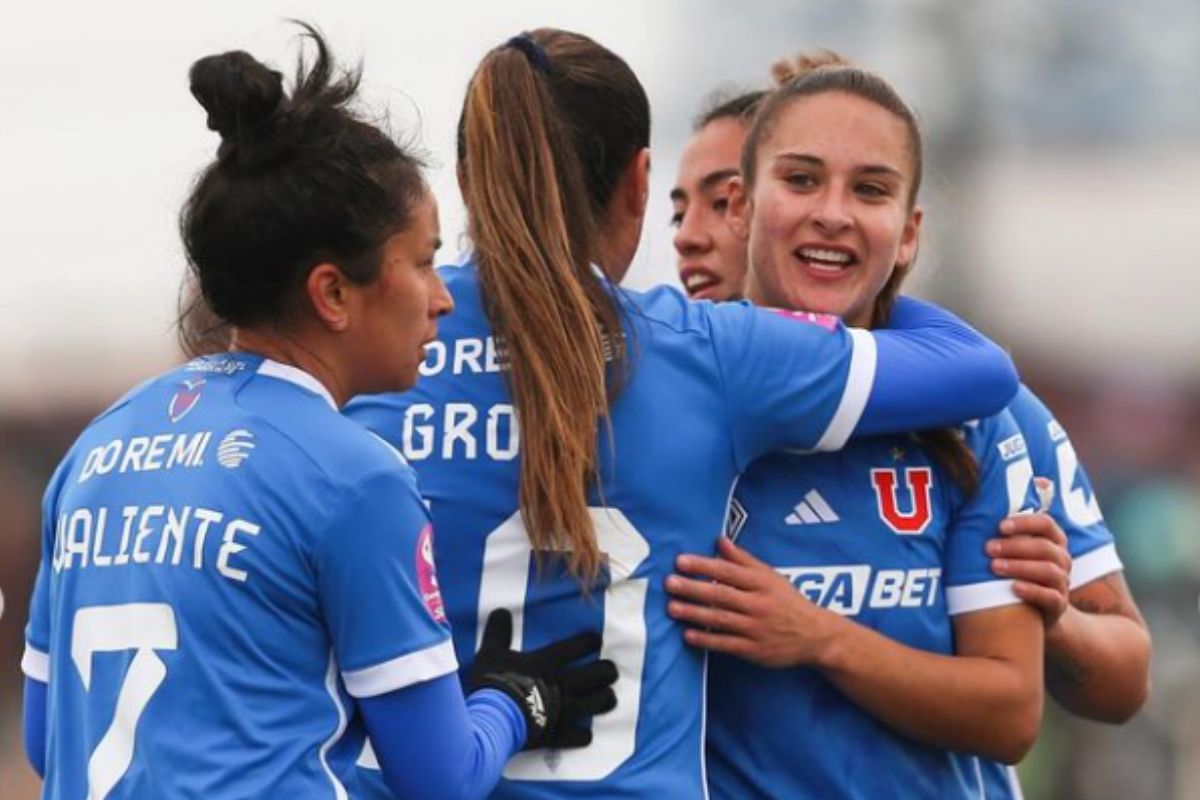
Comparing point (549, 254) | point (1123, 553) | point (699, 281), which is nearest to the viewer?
point (549, 254)

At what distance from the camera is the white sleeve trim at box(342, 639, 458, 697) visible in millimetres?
3461

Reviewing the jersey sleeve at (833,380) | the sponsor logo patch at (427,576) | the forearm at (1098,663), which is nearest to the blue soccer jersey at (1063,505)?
the forearm at (1098,663)

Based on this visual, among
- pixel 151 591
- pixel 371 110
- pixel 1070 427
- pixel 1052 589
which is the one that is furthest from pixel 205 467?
pixel 1070 427

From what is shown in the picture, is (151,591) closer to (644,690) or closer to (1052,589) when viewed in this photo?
(644,690)

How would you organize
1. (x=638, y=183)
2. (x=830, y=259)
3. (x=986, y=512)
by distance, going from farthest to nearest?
(x=830, y=259)
(x=986, y=512)
(x=638, y=183)

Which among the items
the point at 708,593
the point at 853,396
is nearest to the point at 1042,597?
the point at 853,396

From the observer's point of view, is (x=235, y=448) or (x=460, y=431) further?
(x=460, y=431)

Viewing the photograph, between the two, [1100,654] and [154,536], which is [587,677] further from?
[1100,654]

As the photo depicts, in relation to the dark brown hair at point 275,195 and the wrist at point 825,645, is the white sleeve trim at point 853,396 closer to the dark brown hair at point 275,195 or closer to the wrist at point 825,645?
the wrist at point 825,645

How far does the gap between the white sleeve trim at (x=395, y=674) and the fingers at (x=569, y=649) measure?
395 mm

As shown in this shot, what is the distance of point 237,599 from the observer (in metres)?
3.39

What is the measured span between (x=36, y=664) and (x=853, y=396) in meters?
1.35

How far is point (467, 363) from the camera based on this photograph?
13.0 ft

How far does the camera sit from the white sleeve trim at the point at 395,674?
346 centimetres
